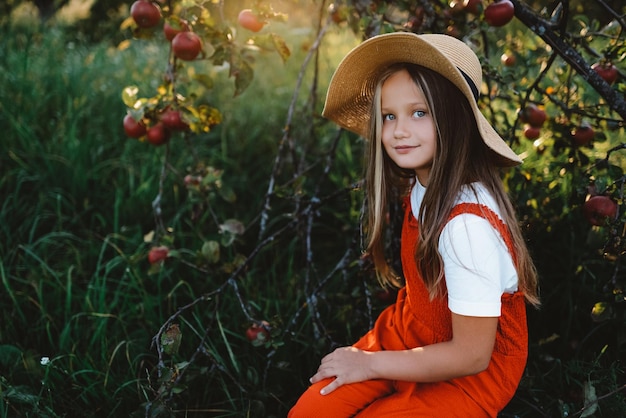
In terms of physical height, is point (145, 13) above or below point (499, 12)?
below

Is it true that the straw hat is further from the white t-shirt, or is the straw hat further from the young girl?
the white t-shirt

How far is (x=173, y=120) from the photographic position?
1.88 metres

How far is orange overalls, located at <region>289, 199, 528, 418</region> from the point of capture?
134cm

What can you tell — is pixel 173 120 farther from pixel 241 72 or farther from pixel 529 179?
pixel 529 179

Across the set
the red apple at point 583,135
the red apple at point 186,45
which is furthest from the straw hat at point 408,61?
the red apple at point 583,135

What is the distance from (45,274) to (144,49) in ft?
9.27

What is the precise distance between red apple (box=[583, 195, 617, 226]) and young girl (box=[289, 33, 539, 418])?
0.25m

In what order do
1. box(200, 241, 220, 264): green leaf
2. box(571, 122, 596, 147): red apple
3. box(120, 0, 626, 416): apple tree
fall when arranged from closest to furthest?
box(120, 0, 626, 416): apple tree, box(200, 241, 220, 264): green leaf, box(571, 122, 596, 147): red apple

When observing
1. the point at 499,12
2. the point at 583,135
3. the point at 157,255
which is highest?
the point at 499,12

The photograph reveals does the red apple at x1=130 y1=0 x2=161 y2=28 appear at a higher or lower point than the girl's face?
higher

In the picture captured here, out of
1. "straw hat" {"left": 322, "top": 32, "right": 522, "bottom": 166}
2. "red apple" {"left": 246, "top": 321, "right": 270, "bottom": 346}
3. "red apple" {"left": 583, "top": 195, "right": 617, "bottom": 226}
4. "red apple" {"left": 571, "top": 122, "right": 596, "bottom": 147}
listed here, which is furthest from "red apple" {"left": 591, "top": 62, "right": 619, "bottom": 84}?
"red apple" {"left": 246, "top": 321, "right": 270, "bottom": 346}

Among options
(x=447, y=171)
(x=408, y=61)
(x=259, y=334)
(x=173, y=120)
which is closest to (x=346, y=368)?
(x=259, y=334)

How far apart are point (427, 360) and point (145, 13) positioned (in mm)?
1363

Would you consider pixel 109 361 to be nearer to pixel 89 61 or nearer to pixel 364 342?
pixel 364 342
